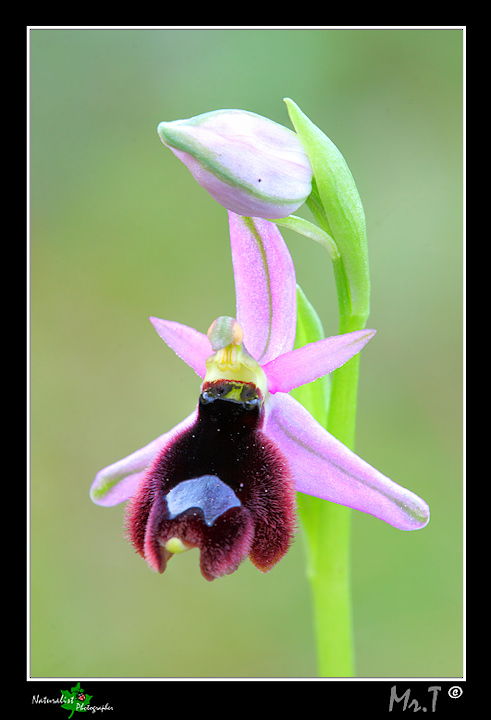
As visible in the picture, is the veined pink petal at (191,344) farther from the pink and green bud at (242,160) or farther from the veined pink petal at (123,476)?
the pink and green bud at (242,160)

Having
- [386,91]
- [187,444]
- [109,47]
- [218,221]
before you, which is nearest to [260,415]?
[187,444]

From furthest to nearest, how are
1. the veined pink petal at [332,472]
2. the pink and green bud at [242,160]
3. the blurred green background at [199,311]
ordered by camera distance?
the blurred green background at [199,311], the veined pink petal at [332,472], the pink and green bud at [242,160]

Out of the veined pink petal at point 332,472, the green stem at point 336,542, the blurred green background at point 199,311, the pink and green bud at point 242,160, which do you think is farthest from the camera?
the blurred green background at point 199,311

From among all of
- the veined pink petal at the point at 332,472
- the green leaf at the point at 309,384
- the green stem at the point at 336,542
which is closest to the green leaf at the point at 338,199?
the green stem at the point at 336,542

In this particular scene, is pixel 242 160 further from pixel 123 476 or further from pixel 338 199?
pixel 123 476

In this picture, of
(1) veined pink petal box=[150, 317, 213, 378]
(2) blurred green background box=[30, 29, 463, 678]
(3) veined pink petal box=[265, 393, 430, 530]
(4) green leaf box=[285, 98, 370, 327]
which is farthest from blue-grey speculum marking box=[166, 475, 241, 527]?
(2) blurred green background box=[30, 29, 463, 678]
